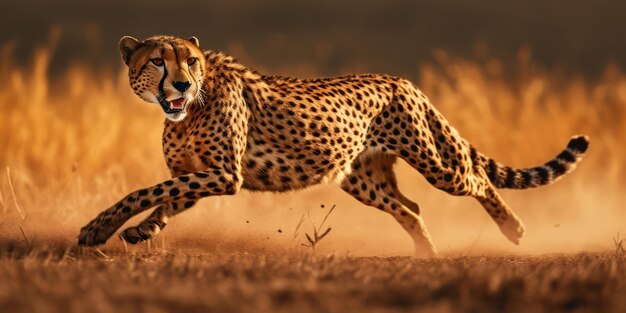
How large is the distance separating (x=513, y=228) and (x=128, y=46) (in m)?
2.47

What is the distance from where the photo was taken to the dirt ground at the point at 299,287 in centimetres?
321

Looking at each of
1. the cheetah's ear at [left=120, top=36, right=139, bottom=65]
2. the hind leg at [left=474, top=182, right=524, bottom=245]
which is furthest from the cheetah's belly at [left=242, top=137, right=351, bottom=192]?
the hind leg at [left=474, top=182, right=524, bottom=245]

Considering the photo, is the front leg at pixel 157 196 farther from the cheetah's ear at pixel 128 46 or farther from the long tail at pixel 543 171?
the long tail at pixel 543 171

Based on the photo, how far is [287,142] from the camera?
5684 mm

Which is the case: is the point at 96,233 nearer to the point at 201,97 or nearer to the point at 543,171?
the point at 201,97

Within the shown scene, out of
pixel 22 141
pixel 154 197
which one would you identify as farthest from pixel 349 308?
pixel 22 141

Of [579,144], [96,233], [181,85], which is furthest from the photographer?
[579,144]

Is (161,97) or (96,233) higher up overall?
(161,97)

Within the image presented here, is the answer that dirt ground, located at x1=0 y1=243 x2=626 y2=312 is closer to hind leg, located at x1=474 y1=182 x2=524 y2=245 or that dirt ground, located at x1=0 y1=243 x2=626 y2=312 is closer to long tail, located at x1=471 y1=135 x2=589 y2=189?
hind leg, located at x1=474 y1=182 x2=524 y2=245

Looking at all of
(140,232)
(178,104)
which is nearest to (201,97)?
(178,104)

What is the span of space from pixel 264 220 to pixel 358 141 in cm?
164

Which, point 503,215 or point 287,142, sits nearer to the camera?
point 287,142

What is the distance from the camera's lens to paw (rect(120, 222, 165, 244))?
532 centimetres

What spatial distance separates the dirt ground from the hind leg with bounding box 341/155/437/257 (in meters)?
1.95
